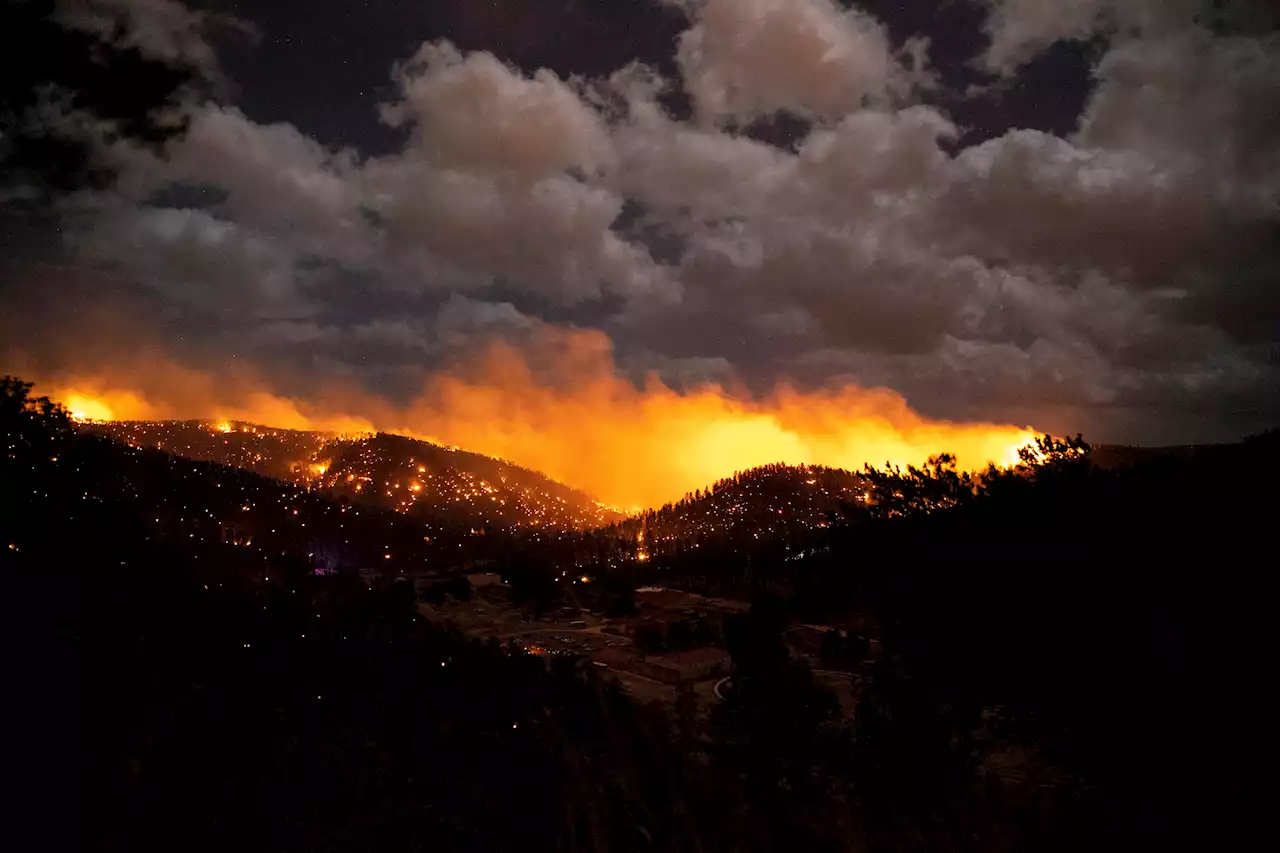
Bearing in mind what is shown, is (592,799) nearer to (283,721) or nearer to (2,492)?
(283,721)

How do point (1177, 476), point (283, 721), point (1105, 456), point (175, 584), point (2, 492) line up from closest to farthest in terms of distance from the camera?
point (1177, 476) < point (283, 721) < point (175, 584) < point (2, 492) < point (1105, 456)

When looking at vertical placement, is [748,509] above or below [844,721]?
above

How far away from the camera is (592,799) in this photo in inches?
322

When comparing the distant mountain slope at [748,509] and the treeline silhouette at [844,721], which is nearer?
the treeline silhouette at [844,721]

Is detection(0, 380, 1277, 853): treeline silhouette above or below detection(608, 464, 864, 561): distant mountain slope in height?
below

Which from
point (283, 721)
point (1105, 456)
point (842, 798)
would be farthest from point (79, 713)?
point (1105, 456)

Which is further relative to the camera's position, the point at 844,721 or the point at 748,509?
the point at 748,509

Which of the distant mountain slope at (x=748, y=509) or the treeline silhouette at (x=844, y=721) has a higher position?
the distant mountain slope at (x=748, y=509)

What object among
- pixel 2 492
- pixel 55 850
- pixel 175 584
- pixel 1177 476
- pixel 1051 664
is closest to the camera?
pixel 55 850

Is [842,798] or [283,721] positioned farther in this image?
[283,721]

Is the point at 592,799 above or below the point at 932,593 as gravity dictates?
below

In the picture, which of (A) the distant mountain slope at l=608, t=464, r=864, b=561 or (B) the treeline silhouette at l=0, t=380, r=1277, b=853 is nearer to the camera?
(B) the treeline silhouette at l=0, t=380, r=1277, b=853

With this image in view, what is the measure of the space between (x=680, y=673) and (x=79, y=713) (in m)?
15.1

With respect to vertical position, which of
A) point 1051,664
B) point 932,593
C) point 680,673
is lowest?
point 680,673
